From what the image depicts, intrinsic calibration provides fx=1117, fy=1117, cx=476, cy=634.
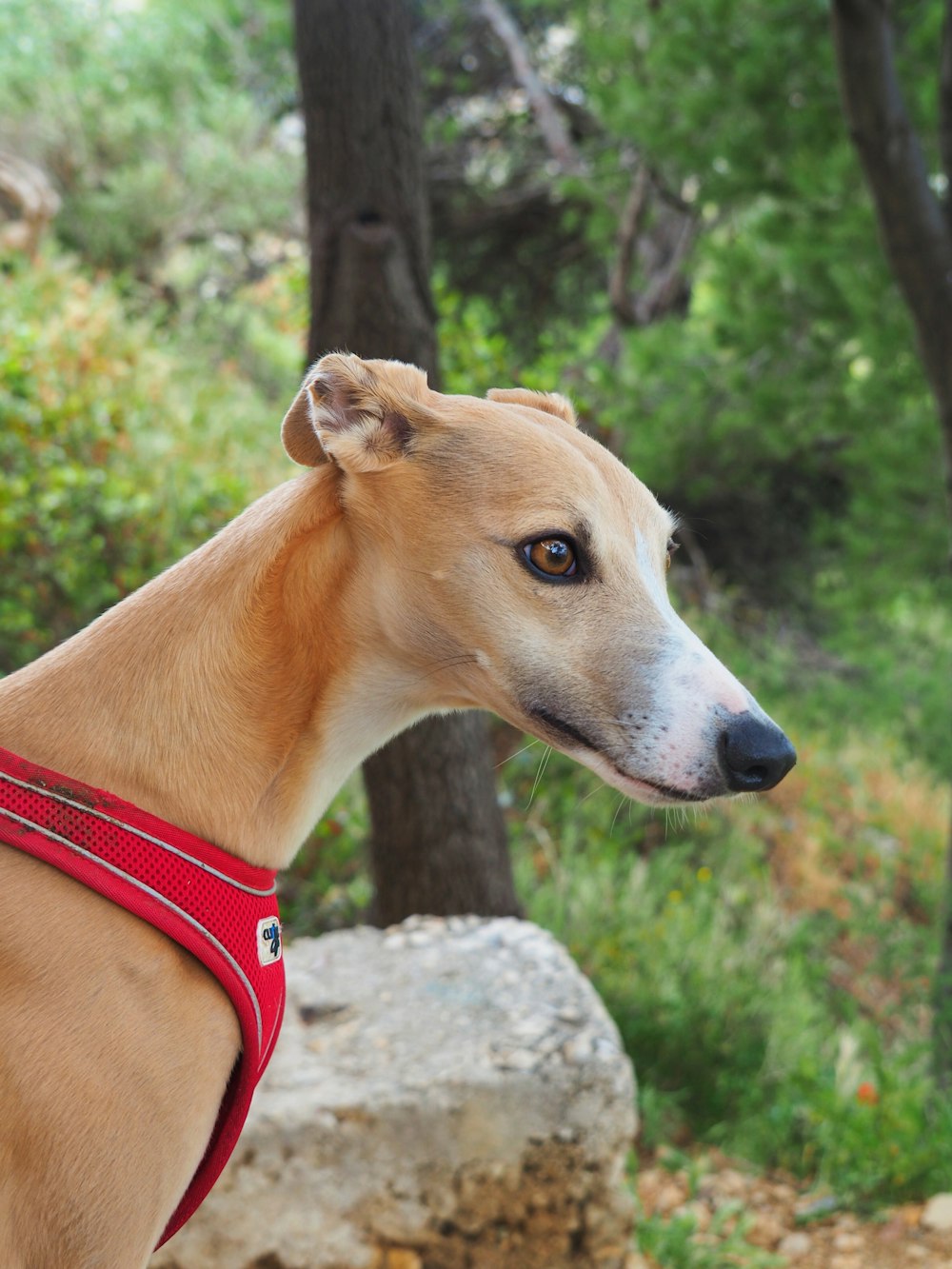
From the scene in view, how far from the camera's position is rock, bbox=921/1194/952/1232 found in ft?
11.7

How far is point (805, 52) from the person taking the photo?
4.86 metres

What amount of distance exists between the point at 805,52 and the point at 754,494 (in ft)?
16.6

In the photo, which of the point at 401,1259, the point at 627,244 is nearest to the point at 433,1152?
the point at 401,1259

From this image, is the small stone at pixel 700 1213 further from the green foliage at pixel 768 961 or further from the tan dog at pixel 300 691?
the tan dog at pixel 300 691

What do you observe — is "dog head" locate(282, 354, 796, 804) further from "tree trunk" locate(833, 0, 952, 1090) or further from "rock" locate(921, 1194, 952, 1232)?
"tree trunk" locate(833, 0, 952, 1090)

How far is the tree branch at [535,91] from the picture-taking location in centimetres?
1000

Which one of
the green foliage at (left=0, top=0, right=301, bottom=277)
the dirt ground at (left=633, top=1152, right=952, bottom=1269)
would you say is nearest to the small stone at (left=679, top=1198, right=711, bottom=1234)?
the dirt ground at (left=633, top=1152, right=952, bottom=1269)

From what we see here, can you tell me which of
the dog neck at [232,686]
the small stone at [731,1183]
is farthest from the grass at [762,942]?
the dog neck at [232,686]

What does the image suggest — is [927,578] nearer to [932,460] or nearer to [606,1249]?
[932,460]

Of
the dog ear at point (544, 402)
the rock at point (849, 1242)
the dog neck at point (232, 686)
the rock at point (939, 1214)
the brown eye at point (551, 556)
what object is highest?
the dog ear at point (544, 402)

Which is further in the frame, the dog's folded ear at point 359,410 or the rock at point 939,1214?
the rock at point 939,1214

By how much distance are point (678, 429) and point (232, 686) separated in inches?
241

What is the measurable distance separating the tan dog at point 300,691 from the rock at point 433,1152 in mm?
1173

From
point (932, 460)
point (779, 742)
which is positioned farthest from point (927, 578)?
point (779, 742)
